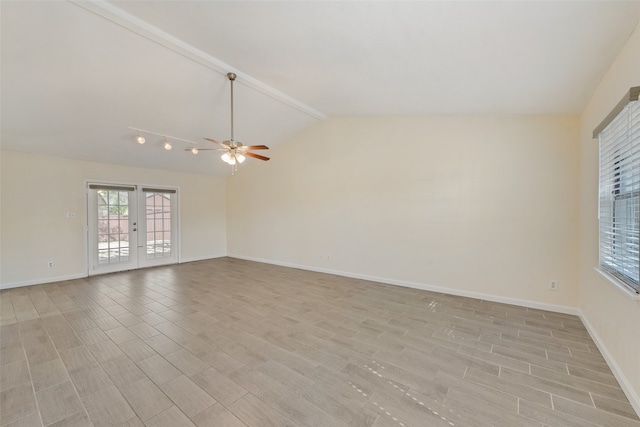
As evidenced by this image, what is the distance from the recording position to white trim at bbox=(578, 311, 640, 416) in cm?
188

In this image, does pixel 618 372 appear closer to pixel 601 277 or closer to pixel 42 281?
pixel 601 277

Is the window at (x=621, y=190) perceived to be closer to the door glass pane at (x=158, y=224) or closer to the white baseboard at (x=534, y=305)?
the white baseboard at (x=534, y=305)

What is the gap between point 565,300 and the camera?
359cm

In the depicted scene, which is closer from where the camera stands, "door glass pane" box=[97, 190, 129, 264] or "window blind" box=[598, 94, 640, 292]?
"window blind" box=[598, 94, 640, 292]

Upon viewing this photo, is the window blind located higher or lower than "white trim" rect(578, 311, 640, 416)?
higher

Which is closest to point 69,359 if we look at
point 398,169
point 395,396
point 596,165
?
point 395,396

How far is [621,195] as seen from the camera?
2.22 metres

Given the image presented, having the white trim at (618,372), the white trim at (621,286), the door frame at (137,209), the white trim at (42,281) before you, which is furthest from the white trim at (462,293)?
the white trim at (42,281)

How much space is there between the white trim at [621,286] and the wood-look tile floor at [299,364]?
772 mm

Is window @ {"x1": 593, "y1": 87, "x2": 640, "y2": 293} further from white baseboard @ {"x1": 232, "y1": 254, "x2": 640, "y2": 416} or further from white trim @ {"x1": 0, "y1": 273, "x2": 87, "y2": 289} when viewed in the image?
white trim @ {"x1": 0, "y1": 273, "x2": 87, "y2": 289}

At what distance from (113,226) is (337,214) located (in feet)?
16.6

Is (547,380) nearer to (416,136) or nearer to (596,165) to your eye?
(596,165)

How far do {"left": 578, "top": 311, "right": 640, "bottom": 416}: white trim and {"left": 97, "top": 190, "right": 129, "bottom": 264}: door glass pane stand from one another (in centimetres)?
805

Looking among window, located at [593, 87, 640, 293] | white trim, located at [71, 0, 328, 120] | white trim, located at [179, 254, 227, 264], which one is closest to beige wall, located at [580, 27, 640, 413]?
window, located at [593, 87, 640, 293]
